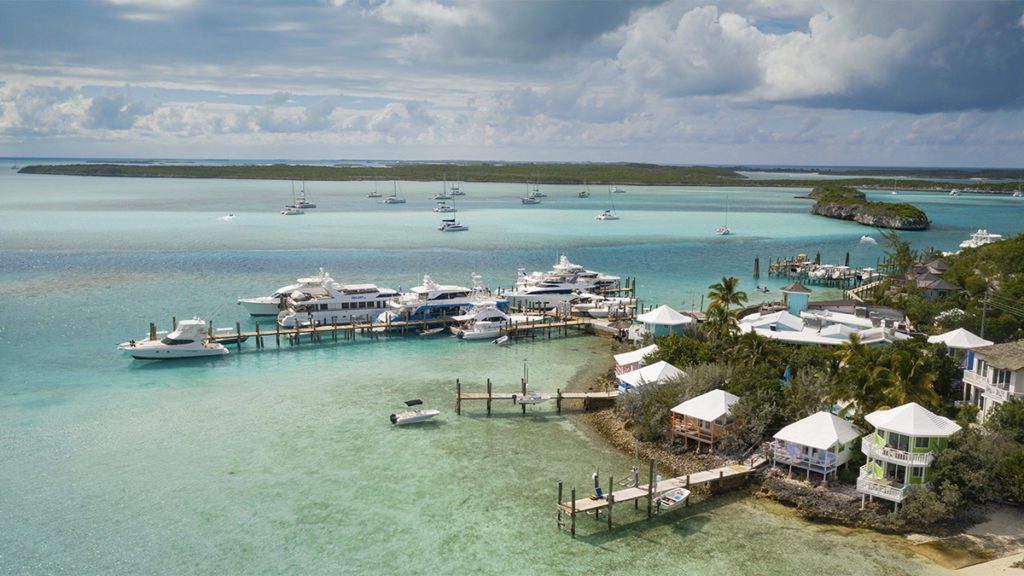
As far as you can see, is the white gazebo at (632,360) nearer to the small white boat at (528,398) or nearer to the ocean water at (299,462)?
the ocean water at (299,462)

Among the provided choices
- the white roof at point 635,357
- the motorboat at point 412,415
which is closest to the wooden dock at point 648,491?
the motorboat at point 412,415

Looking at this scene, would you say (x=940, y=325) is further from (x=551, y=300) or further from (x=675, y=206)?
(x=675, y=206)

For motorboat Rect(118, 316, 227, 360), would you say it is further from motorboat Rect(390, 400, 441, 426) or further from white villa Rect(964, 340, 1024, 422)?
white villa Rect(964, 340, 1024, 422)

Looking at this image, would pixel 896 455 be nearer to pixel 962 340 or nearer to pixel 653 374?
pixel 653 374

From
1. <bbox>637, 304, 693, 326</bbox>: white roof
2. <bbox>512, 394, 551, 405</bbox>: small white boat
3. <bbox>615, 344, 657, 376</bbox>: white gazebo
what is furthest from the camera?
<bbox>637, 304, 693, 326</bbox>: white roof

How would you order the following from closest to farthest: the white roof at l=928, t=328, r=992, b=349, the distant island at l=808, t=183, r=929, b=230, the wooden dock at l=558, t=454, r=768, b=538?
the wooden dock at l=558, t=454, r=768, b=538 → the white roof at l=928, t=328, r=992, b=349 → the distant island at l=808, t=183, r=929, b=230

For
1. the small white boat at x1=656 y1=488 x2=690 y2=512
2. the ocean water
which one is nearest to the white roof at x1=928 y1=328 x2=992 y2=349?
the ocean water

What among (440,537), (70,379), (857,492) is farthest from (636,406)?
(70,379)
